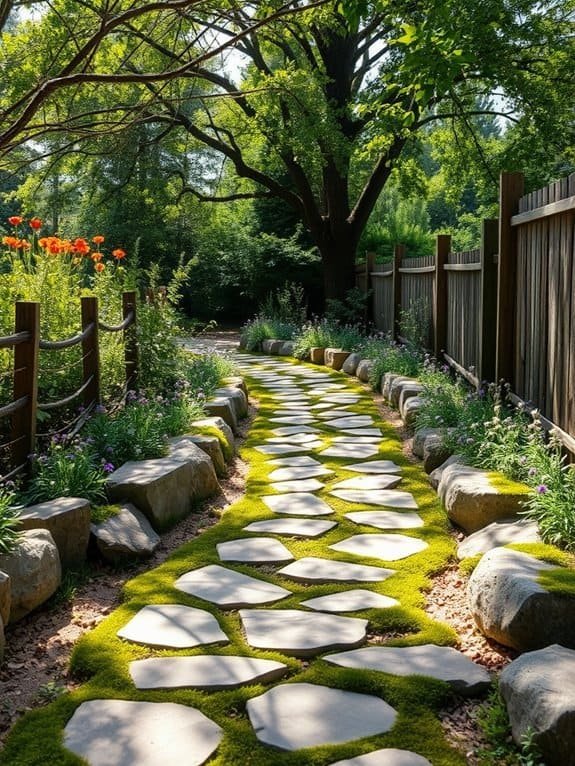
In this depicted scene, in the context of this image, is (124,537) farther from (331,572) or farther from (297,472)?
(297,472)

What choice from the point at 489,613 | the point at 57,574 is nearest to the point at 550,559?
the point at 489,613

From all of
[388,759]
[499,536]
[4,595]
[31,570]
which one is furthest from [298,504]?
[388,759]

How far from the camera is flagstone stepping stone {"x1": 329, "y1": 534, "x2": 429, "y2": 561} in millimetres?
4297

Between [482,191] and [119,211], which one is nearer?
[482,191]

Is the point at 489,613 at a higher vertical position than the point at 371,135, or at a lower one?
lower

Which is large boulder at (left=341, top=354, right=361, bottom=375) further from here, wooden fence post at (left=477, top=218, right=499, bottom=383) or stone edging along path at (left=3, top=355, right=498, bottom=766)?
stone edging along path at (left=3, top=355, right=498, bottom=766)

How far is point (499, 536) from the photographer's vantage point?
13.1 ft

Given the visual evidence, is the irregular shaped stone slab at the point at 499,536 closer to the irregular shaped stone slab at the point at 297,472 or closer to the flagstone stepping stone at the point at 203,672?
the flagstone stepping stone at the point at 203,672

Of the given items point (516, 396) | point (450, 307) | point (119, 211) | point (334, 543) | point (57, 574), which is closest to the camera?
A: point (57, 574)

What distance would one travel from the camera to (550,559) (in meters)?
3.38

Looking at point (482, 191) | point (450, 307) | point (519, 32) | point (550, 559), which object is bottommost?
point (550, 559)

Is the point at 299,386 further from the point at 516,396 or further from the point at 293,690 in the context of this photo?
the point at 293,690

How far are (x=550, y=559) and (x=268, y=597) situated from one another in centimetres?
128

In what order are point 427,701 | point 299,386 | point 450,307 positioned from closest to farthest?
point 427,701 → point 450,307 → point 299,386
